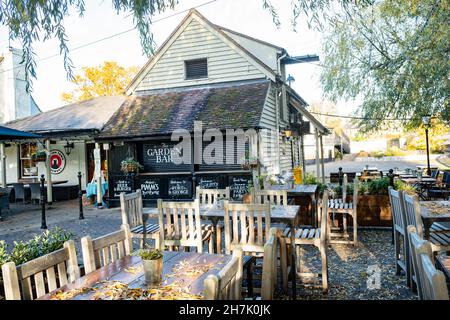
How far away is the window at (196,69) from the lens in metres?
12.9

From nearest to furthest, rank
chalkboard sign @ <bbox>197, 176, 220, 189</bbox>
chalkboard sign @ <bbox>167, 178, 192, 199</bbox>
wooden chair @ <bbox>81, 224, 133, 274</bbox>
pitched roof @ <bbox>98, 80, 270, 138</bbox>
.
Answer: wooden chair @ <bbox>81, 224, 133, 274</bbox> → pitched roof @ <bbox>98, 80, 270, 138</bbox> → chalkboard sign @ <bbox>197, 176, 220, 189</bbox> → chalkboard sign @ <bbox>167, 178, 192, 199</bbox>

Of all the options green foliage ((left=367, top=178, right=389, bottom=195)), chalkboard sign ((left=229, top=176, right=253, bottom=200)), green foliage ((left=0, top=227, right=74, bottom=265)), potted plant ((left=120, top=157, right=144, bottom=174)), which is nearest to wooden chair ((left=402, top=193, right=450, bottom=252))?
green foliage ((left=367, top=178, right=389, bottom=195))

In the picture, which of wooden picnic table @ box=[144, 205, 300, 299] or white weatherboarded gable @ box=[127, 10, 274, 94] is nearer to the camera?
wooden picnic table @ box=[144, 205, 300, 299]

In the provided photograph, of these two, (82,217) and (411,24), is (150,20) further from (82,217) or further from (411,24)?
(411,24)

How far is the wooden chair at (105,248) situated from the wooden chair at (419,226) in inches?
119

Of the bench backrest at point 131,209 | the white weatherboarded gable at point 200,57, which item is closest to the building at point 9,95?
the white weatherboarded gable at point 200,57

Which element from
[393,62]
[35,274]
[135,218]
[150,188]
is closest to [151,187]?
[150,188]

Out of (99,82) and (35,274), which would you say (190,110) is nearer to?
(35,274)

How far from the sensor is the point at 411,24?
30.3 feet

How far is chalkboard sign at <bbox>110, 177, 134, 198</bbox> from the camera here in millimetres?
11798

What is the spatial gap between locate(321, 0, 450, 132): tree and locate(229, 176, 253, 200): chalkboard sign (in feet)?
13.7

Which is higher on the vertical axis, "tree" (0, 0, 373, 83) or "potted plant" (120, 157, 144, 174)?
"tree" (0, 0, 373, 83)

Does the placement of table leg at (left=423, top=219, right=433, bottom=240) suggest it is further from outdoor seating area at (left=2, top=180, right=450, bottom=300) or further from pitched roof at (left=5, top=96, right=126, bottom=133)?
pitched roof at (left=5, top=96, right=126, bottom=133)

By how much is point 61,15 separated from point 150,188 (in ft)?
27.9
